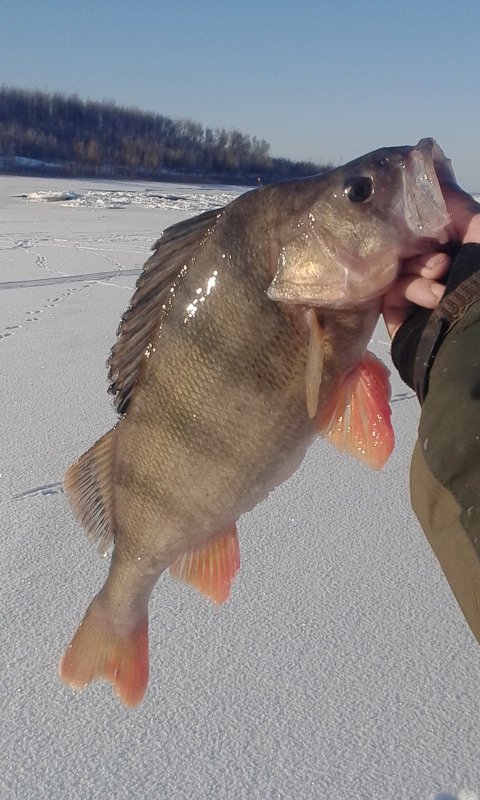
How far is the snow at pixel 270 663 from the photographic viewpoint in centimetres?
139

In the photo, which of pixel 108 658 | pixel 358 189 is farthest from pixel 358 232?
pixel 108 658

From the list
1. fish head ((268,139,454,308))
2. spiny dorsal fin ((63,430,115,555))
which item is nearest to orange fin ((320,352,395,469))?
fish head ((268,139,454,308))

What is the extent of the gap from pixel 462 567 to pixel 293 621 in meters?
0.69

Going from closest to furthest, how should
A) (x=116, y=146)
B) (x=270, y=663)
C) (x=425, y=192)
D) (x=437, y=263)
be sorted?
1. (x=425, y=192)
2. (x=437, y=263)
3. (x=270, y=663)
4. (x=116, y=146)

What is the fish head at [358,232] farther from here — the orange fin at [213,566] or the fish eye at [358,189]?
the orange fin at [213,566]

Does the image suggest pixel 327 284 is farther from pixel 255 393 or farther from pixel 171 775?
pixel 171 775

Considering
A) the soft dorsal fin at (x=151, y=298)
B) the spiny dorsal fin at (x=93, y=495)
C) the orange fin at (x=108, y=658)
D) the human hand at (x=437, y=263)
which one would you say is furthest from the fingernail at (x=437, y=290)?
the orange fin at (x=108, y=658)

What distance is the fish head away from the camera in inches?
45.7

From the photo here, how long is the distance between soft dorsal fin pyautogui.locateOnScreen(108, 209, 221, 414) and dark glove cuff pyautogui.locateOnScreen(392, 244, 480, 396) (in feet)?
1.38

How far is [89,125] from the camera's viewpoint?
121ft

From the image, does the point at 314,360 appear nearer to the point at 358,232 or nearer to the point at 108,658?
the point at 358,232

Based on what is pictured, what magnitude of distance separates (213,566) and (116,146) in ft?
111

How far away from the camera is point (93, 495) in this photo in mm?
1486

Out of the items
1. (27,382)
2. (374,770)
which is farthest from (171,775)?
(27,382)
